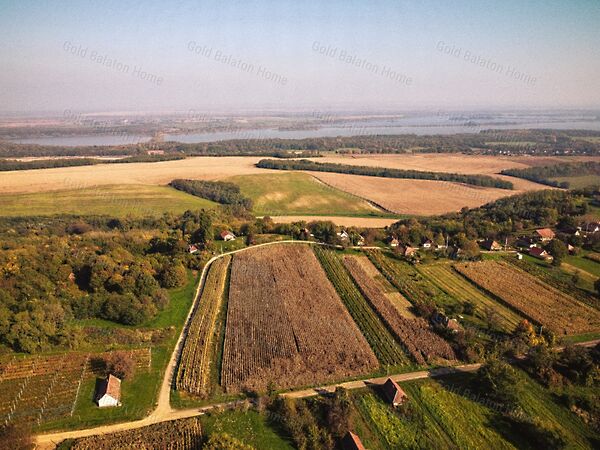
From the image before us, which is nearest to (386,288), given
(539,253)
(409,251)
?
(409,251)

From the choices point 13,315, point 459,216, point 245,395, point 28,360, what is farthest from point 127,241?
point 459,216

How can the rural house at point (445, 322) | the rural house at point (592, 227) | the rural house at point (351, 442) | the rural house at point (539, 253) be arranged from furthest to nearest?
1. the rural house at point (592, 227)
2. the rural house at point (539, 253)
3. the rural house at point (445, 322)
4. the rural house at point (351, 442)

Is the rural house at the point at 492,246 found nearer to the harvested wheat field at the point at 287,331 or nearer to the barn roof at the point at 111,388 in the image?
the harvested wheat field at the point at 287,331

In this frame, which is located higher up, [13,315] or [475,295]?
[13,315]

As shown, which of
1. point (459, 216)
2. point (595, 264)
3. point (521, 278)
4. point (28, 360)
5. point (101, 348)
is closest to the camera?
point (28, 360)

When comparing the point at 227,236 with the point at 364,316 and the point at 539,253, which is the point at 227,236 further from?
the point at 539,253

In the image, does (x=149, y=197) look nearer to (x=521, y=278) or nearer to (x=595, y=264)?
(x=521, y=278)

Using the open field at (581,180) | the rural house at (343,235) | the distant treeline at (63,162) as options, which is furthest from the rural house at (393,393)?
the distant treeline at (63,162)
